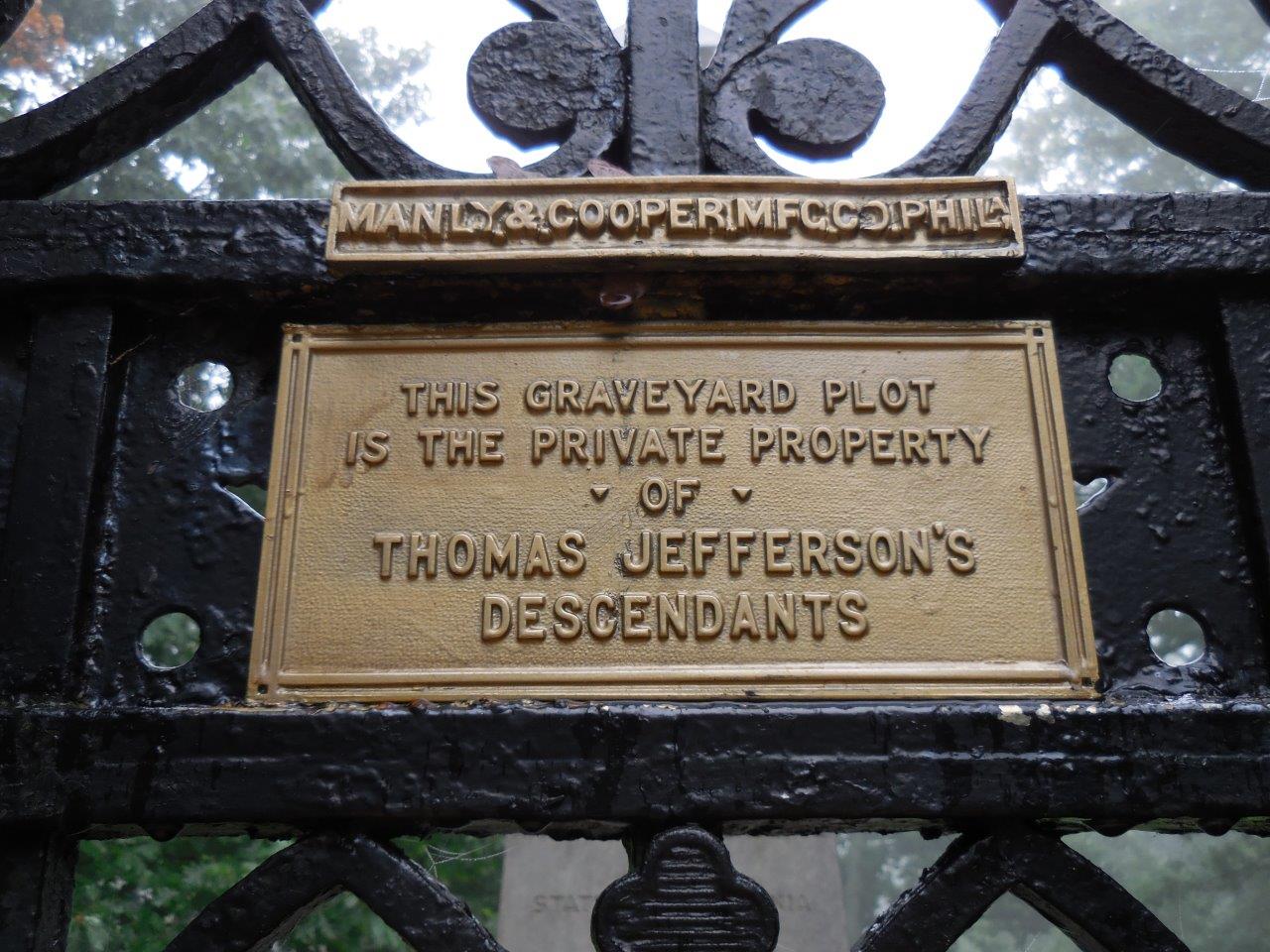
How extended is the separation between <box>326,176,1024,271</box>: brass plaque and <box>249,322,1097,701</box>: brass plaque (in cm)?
13

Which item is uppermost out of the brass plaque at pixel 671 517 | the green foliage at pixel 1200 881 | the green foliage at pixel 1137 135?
the green foliage at pixel 1137 135

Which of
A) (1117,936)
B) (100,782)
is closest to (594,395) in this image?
(100,782)

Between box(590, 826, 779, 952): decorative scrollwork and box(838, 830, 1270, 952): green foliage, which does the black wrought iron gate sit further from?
box(838, 830, 1270, 952): green foliage

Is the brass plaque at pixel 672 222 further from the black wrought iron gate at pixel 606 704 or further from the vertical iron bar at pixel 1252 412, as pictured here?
the vertical iron bar at pixel 1252 412

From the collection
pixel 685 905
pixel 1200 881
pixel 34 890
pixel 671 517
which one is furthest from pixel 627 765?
pixel 1200 881

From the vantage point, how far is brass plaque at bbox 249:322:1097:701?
1.44 metres

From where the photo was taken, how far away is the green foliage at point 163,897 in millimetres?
4879

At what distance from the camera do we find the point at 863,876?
650 inches

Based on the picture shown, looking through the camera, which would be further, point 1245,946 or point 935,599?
point 1245,946

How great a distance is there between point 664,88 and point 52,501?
1.22 metres

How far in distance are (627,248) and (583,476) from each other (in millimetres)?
368

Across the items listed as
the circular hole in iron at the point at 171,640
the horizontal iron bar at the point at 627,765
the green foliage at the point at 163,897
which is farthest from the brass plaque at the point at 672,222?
the circular hole in iron at the point at 171,640

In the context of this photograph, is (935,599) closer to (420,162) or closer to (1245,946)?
(420,162)

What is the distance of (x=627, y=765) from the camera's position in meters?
1.37
